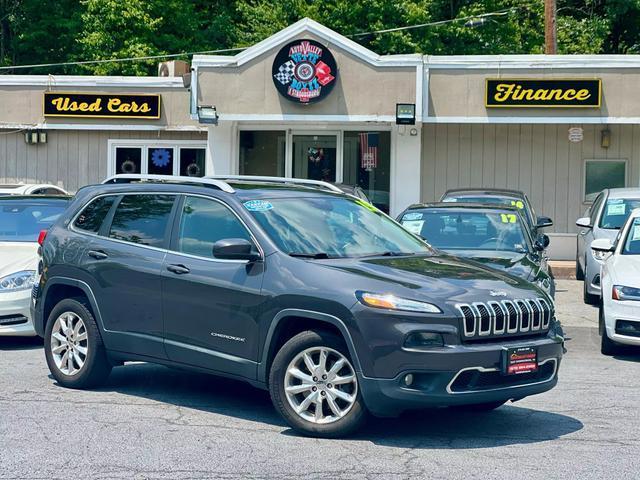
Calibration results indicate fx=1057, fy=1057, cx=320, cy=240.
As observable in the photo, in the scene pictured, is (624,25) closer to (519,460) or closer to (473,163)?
(473,163)

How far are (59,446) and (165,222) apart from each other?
2.09 meters

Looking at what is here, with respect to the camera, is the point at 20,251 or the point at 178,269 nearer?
the point at 178,269

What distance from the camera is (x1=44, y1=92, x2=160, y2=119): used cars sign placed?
22672 mm

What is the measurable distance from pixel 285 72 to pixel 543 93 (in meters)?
5.03

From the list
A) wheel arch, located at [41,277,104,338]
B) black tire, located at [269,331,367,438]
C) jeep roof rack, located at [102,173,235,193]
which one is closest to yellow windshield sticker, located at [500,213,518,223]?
jeep roof rack, located at [102,173,235,193]

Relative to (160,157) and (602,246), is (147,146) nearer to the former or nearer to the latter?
(160,157)

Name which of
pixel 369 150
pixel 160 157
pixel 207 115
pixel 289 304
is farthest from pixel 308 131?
pixel 289 304

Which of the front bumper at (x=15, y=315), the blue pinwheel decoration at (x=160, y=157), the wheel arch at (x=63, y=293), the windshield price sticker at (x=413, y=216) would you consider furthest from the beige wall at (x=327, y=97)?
the wheel arch at (x=63, y=293)

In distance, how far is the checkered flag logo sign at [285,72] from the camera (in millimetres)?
20781

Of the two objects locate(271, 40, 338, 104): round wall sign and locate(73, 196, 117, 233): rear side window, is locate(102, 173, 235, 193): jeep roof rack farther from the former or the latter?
locate(271, 40, 338, 104): round wall sign

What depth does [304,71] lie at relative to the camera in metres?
20.8

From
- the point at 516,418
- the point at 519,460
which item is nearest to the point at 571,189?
the point at 516,418

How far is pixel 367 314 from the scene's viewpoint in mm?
6703

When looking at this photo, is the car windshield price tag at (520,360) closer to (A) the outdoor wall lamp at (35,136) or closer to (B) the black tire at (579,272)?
(B) the black tire at (579,272)
